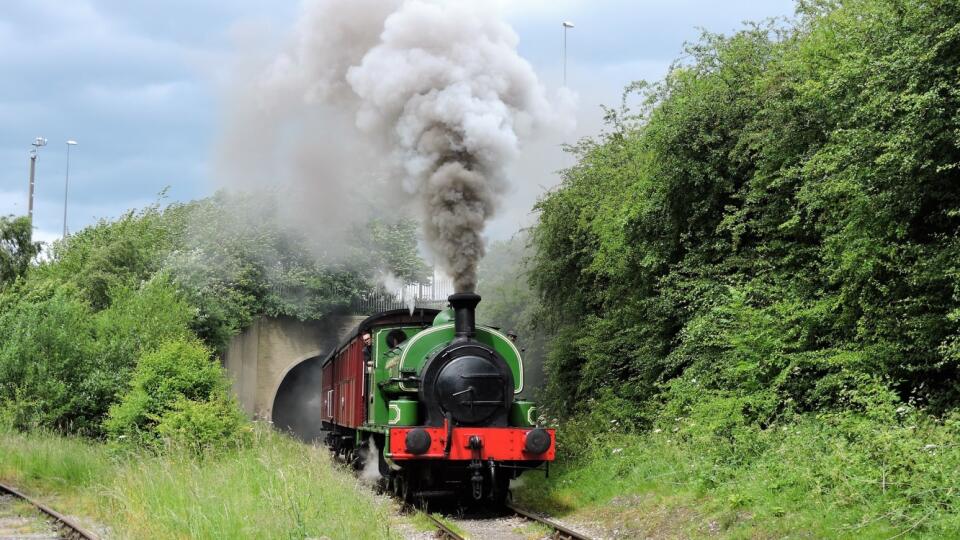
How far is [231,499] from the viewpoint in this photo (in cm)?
854

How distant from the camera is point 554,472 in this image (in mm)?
14117

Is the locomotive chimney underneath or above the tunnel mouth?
above

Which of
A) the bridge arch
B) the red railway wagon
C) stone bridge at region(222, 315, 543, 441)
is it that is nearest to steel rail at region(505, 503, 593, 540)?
the red railway wagon

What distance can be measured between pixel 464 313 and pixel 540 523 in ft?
8.97

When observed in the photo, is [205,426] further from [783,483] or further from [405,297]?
[405,297]

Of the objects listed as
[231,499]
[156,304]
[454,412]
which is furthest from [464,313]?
[156,304]

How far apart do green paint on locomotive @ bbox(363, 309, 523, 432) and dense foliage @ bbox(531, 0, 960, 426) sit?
7.93 feet

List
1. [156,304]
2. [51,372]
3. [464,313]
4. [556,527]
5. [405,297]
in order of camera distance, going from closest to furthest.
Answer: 1. [556,527]
2. [464,313]
3. [51,372]
4. [156,304]
5. [405,297]

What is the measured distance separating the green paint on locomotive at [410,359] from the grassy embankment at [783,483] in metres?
1.89

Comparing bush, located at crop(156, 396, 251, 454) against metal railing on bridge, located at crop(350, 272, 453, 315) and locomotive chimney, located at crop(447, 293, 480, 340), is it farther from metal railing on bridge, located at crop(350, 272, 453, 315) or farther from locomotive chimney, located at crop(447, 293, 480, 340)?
metal railing on bridge, located at crop(350, 272, 453, 315)

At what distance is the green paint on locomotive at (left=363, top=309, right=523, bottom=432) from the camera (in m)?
11.5

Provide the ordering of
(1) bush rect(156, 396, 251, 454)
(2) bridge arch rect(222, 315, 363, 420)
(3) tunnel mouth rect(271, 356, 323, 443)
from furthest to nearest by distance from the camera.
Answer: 1. (3) tunnel mouth rect(271, 356, 323, 443)
2. (2) bridge arch rect(222, 315, 363, 420)
3. (1) bush rect(156, 396, 251, 454)

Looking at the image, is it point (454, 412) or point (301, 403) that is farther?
point (301, 403)

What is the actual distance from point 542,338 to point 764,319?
35.7 feet
